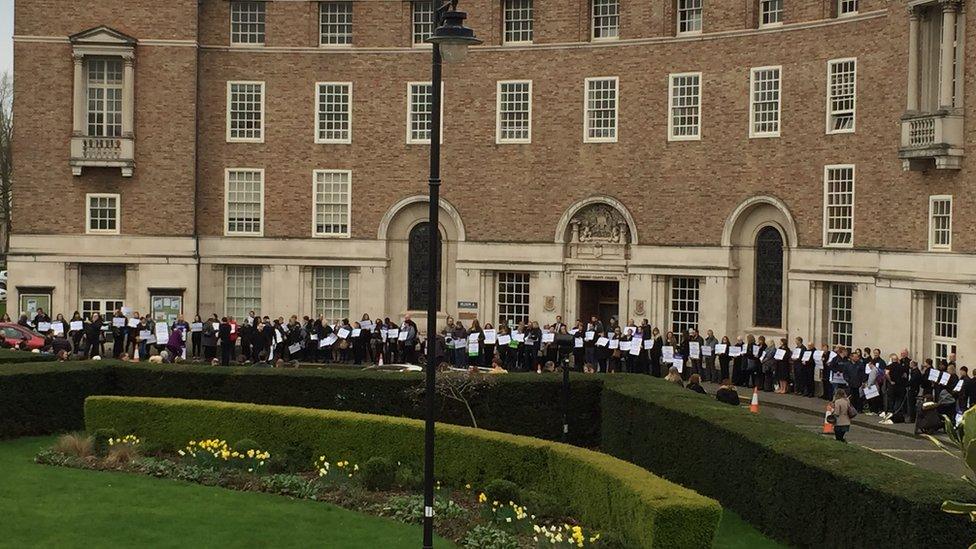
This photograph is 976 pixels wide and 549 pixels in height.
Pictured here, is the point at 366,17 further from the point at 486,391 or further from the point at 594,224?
the point at 486,391

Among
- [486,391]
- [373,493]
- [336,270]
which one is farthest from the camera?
[336,270]

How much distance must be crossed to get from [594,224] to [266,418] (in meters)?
25.2

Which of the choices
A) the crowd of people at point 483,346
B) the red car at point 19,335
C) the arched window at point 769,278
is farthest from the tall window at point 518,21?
the red car at point 19,335

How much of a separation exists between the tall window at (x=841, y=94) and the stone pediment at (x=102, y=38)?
75.8ft

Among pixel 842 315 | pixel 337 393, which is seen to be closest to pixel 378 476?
pixel 337 393

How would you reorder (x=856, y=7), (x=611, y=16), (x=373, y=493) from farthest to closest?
(x=611, y=16), (x=856, y=7), (x=373, y=493)

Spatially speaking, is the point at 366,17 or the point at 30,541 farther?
the point at 366,17

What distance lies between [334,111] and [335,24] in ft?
9.99

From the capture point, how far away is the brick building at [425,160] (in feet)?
164

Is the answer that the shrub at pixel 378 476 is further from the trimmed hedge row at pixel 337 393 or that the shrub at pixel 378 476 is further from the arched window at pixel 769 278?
the arched window at pixel 769 278

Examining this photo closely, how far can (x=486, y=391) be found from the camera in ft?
106

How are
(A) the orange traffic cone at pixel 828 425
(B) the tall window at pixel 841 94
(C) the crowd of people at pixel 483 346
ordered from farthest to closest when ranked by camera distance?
(B) the tall window at pixel 841 94, (C) the crowd of people at pixel 483 346, (A) the orange traffic cone at pixel 828 425

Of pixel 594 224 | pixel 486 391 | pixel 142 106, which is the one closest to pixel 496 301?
pixel 594 224

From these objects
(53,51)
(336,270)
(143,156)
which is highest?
(53,51)
